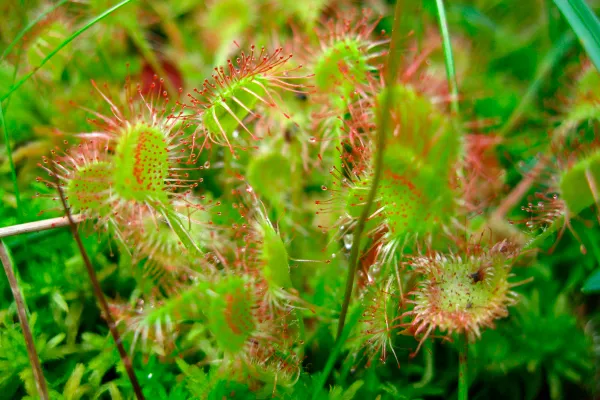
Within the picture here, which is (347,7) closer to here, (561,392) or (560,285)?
(560,285)

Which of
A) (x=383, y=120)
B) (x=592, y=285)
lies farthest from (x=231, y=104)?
(x=592, y=285)

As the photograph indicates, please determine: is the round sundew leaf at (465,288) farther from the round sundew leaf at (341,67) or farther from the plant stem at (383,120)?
the round sundew leaf at (341,67)

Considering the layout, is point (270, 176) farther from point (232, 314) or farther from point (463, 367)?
point (463, 367)

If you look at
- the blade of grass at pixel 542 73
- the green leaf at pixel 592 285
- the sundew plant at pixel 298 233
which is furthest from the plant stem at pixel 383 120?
the blade of grass at pixel 542 73

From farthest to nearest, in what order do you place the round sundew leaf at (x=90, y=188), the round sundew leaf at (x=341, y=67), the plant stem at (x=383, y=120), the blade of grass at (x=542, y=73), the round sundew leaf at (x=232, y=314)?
the blade of grass at (x=542, y=73), the round sundew leaf at (x=341, y=67), the round sundew leaf at (x=90, y=188), the round sundew leaf at (x=232, y=314), the plant stem at (x=383, y=120)

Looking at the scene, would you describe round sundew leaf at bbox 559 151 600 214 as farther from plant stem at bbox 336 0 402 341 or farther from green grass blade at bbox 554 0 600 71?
plant stem at bbox 336 0 402 341

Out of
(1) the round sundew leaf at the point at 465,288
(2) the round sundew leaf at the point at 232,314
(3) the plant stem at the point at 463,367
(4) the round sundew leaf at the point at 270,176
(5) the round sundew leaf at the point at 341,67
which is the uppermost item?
(5) the round sundew leaf at the point at 341,67

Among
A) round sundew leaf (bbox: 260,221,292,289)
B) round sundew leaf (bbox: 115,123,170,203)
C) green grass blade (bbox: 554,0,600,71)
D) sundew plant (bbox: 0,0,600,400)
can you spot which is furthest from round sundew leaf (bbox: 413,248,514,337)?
round sundew leaf (bbox: 115,123,170,203)
